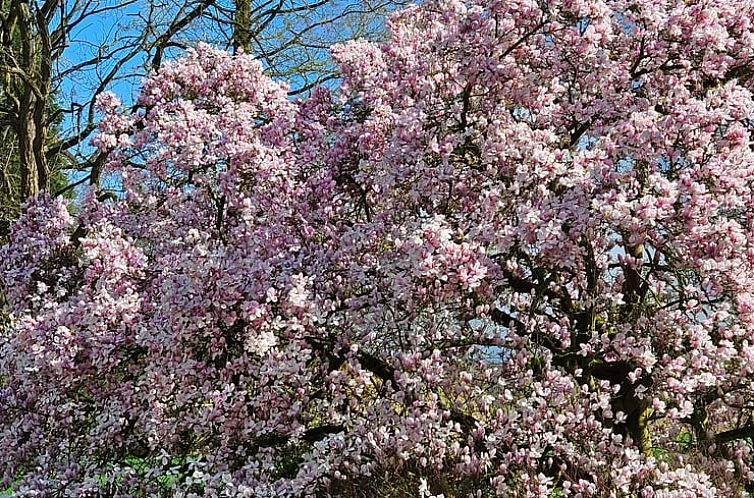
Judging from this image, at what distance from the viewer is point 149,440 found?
505cm

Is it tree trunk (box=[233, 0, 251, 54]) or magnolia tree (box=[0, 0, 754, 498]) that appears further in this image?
tree trunk (box=[233, 0, 251, 54])

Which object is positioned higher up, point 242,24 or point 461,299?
point 242,24

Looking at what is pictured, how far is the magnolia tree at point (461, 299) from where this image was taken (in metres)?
4.46

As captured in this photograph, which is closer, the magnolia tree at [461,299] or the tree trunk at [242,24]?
the magnolia tree at [461,299]

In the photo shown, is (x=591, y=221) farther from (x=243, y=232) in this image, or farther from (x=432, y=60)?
(x=243, y=232)

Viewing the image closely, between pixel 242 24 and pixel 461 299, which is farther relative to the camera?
pixel 242 24

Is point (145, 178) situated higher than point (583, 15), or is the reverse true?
point (583, 15)

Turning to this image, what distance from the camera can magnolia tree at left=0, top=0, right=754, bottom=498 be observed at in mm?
4465

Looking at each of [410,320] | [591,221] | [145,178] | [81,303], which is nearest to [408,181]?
[410,320]

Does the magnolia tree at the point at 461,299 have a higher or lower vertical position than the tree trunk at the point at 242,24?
lower

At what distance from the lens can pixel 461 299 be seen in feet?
15.6

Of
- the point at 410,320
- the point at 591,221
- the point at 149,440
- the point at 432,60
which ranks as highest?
the point at 432,60

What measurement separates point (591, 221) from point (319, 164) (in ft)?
6.74

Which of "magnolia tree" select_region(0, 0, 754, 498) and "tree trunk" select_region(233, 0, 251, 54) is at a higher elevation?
"tree trunk" select_region(233, 0, 251, 54)
